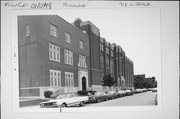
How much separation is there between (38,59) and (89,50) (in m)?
0.80

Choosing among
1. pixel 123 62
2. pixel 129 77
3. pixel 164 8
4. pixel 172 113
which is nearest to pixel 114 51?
pixel 123 62

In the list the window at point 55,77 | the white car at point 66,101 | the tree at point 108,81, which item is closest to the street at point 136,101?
the white car at point 66,101

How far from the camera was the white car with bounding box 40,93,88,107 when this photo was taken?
389cm

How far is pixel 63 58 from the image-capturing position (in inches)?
156

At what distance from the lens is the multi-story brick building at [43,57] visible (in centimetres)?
390

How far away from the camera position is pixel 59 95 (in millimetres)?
3914

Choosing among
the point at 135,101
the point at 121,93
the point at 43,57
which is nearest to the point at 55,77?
the point at 43,57

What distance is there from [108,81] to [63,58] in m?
0.78

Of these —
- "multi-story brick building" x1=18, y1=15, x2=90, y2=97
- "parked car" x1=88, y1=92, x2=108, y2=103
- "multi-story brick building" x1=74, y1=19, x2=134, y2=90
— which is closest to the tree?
"multi-story brick building" x1=74, y1=19, x2=134, y2=90

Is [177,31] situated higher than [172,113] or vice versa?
[177,31]

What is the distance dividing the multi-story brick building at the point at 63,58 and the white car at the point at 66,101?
91mm

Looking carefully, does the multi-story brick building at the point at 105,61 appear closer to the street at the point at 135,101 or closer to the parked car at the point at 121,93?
Answer: the parked car at the point at 121,93

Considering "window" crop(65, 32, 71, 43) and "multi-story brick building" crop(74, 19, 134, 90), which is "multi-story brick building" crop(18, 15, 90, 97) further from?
"multi-story brick building" crop(74, 19, 134, 90)

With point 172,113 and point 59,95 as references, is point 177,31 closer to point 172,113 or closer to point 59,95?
point 172,113
